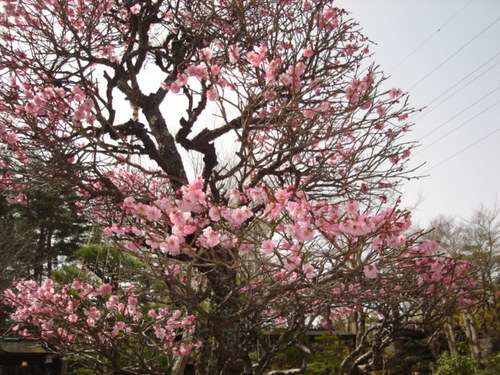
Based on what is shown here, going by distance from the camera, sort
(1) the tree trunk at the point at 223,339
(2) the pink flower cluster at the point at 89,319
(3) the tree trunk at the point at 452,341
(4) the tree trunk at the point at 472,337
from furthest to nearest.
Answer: (3) the tree trunk at the point at 452,341 → (4) the tree trunk at the point at 472,337 → (2) the pink flower cluster at the point at 89,319 → (1) the tree trunk at the point at 223,339

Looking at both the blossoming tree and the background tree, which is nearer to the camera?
the blossoming tree

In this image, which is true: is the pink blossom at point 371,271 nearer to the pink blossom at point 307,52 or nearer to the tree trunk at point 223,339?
the tree trunk at point 223,339

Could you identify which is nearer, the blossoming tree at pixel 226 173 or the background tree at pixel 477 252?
the blossoming tree at pixel 226 173

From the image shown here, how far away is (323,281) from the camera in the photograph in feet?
9.11

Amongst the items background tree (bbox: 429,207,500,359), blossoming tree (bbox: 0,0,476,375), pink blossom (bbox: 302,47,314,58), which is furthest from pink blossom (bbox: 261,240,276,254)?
background tree (bbox: 429,207,500,359)

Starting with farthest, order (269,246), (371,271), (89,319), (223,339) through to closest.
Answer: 1. (89,319)
2. (223,339)
3. (371,271)
4. (269,246)

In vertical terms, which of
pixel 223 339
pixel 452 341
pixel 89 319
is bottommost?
pixel 452 341

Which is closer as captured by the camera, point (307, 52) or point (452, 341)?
point (307, 52)

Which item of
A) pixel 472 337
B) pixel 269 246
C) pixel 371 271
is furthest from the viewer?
pixel 472 337

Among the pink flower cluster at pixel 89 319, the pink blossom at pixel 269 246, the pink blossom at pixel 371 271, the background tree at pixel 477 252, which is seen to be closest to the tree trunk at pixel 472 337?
the background tree at pixel 477 252

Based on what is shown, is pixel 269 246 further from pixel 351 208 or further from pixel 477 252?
pixel 477 252

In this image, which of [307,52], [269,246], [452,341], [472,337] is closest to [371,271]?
[269,246]

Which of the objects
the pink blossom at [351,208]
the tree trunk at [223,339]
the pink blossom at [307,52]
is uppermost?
the pink blossom at [307,52]

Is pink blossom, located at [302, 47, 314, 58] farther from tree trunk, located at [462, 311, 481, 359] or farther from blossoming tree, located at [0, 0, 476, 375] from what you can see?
tree trunk, located at [462, 311, 481, 359]
